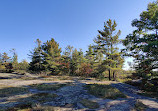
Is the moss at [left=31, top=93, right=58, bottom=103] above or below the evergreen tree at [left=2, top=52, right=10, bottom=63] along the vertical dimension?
below

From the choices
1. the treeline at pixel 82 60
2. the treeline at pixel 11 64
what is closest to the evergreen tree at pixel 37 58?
Result: the treeline at pixel 82 60

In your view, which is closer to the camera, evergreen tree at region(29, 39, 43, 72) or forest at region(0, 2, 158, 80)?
forest at region(0, 2, 158, 80)

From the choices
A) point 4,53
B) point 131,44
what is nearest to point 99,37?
point 131,44

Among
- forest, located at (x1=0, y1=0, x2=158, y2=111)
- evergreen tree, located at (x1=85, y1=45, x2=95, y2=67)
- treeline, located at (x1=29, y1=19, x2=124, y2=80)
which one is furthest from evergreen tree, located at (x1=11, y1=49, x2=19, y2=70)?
evergreen tree, located at (x1=85, y1=45, x2=95, y2=67)

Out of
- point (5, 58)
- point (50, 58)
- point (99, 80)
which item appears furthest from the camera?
point (5, 58)

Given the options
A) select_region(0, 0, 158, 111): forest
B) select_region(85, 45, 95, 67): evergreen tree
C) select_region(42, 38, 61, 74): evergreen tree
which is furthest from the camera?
select_region(85, 45, 95, 67): evergreen tree

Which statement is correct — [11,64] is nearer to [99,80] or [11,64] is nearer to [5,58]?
[5,58]

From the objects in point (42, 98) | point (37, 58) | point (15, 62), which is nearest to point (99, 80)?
point (42, 98)

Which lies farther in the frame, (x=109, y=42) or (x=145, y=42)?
(x=109, y=42)

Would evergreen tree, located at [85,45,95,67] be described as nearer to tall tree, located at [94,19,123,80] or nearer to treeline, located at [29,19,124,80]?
treeline, located at [29,19,124,80]

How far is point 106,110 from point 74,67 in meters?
22.0

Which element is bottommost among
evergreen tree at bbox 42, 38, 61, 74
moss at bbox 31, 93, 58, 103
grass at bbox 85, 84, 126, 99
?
grass at bbox 85, 84, 126, 99

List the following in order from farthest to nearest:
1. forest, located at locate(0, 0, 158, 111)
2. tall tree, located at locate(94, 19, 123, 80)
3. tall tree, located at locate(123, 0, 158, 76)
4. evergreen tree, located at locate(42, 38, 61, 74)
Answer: evergreen tree, located at locate(42, 38, 61, 74), tall tree, located at locate(94, 19, 123, 80), tall tree, located at locate(123, 0, 158, 76), forest, located at locate(0, 0, 158, 111)

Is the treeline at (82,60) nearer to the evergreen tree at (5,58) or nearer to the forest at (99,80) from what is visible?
the forest at (99,80)
